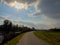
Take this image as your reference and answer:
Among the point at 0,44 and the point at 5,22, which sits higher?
the point at 5,22

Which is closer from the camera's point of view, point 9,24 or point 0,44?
point 0,44

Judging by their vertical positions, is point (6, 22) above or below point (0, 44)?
above

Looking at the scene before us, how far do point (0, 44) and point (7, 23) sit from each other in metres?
132

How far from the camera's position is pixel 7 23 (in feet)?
506

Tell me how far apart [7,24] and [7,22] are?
3.72 meters

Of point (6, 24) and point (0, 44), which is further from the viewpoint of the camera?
point (6, 24)

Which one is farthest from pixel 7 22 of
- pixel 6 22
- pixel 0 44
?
pixel 0 44

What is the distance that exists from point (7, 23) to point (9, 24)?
238 cm

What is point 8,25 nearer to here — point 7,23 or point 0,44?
point 7,23

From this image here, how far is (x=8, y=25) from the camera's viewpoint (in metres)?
152

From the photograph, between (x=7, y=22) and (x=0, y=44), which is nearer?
(x=0, y=44)

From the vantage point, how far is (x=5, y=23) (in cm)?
15338

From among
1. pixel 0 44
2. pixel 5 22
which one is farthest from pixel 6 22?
A: pixel 0 44

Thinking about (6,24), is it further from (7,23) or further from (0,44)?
(0,44)
